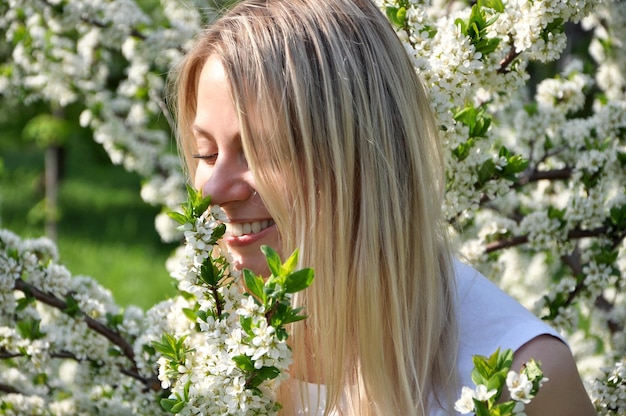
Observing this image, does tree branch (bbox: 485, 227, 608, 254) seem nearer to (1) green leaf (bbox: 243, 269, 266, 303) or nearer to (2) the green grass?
(1) green leaf (bbox: 243, 269, 266, 303)

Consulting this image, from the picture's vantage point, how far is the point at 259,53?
5.26ft

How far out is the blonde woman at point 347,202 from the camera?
1.58m

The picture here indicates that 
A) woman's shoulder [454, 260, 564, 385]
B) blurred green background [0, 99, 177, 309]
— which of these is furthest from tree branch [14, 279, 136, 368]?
blurred green background [0, 99, 177, 309]

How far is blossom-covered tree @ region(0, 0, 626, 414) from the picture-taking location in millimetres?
1973

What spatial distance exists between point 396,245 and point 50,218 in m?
7.10

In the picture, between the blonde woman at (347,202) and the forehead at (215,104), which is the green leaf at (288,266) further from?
the forehead at (215,104)

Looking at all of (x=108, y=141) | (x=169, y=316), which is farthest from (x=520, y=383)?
(x=108, y=141)

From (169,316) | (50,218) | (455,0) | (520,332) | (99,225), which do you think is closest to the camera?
(520,332)

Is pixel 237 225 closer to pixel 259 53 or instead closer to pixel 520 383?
pixel 259 53

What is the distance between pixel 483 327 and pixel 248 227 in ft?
1.78

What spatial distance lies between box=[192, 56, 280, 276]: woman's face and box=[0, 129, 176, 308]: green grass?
5072 mm

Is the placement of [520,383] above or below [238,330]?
below

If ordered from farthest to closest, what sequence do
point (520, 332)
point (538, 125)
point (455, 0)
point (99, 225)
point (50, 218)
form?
point (99, 225) → point (50, 218) → point (455, 0) → point (538, 125) → point (520, 332)

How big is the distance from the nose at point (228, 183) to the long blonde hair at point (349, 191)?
6cm
